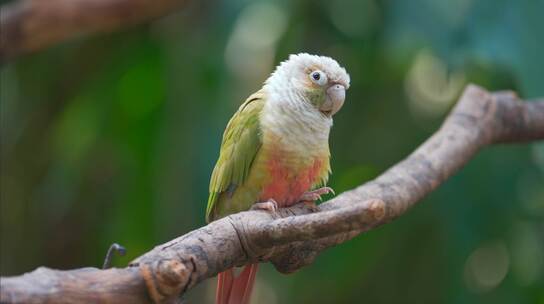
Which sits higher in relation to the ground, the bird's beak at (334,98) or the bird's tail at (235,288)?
the bird's beak at (334,98)

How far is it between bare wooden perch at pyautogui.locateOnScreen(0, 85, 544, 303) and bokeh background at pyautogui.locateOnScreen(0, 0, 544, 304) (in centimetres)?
151

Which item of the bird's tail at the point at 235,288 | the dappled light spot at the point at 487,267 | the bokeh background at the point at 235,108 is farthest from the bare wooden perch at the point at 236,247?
the dappled light spot at the point at 487,267

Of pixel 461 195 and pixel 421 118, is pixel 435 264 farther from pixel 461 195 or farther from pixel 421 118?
pixel 421 118

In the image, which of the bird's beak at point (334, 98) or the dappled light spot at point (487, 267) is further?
the dappled light spot at point (487, 267)

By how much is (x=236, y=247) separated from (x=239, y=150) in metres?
0.65

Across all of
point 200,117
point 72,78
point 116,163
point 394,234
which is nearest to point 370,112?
point 394,234

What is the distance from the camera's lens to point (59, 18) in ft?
14.9

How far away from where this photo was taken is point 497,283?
4.95 metres

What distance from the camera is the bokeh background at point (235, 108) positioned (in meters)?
4.63

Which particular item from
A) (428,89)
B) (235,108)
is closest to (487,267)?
(428,89)

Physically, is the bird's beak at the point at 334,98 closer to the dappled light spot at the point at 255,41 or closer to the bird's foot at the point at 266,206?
the bird's foot at the point at 266,206

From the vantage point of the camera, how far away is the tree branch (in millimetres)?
4406

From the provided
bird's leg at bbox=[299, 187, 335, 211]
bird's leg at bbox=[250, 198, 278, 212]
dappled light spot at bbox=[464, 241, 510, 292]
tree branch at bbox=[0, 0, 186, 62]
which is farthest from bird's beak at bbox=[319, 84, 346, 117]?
dappled light spot at bbox=[464, 241, 510, 292]

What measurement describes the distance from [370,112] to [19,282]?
406 centimetres
